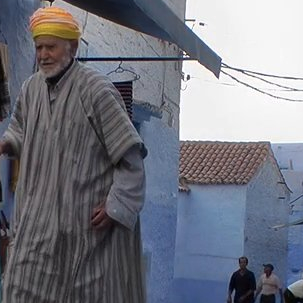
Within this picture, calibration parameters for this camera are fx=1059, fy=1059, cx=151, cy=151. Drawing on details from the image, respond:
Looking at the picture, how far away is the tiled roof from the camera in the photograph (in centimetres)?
2492

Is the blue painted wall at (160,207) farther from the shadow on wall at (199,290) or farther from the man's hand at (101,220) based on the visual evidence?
the shadow on wall at (199,290)

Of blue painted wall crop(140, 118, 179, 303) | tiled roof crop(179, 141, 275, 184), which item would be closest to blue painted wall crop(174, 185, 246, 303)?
tiled roof crop(179, 141, 275, 184)

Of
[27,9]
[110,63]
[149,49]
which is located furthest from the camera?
[149,49]

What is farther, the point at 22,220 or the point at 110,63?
the point at 110,63

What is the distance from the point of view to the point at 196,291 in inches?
995

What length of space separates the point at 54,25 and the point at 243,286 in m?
14.8

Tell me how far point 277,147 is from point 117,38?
2234 centimetres

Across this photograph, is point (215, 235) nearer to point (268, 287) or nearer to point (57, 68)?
point (268, 287)

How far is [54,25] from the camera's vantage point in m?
4.18

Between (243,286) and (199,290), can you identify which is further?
(199,290)

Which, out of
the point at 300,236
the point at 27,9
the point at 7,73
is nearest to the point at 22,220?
the point at 7,73

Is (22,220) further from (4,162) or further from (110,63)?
(110,63)

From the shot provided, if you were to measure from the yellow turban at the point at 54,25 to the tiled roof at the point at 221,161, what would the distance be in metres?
20.4

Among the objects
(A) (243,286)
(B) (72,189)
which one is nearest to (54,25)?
(B) (72,189)
